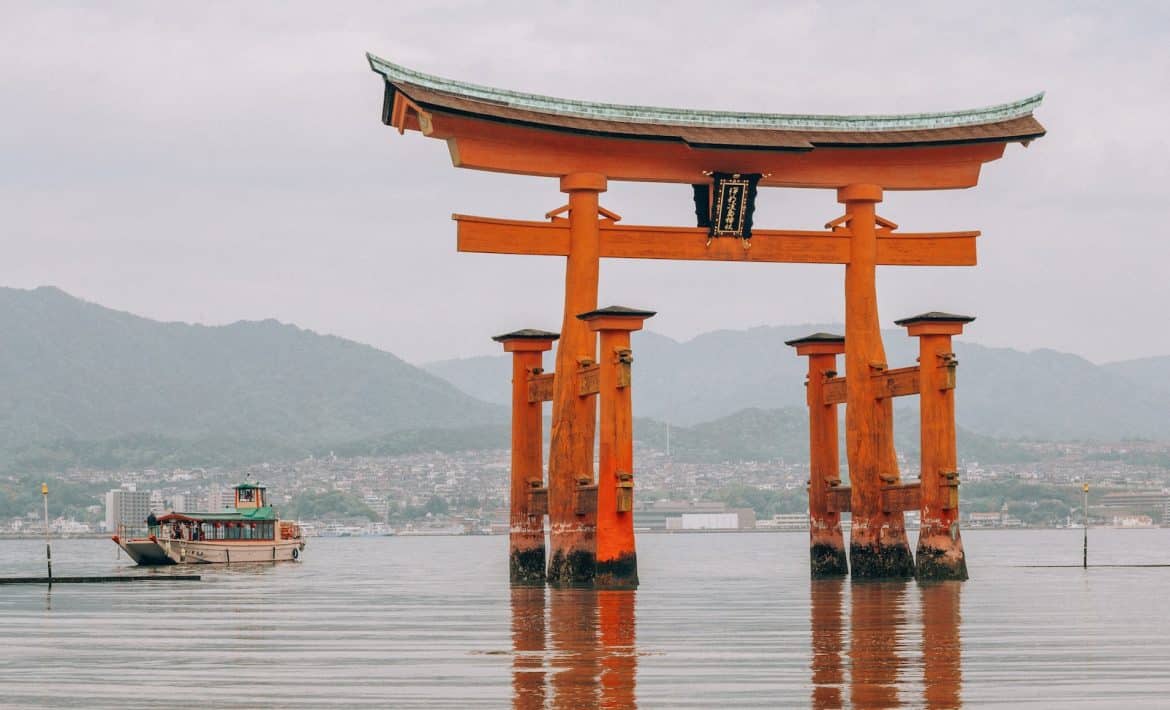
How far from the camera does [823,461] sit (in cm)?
4388

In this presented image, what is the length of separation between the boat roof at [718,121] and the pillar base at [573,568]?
28.6ft

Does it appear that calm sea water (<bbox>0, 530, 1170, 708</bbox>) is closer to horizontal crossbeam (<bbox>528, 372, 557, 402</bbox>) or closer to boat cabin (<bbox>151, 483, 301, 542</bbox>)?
horizontal crossbeam (<bbox>528, 372, 557, 402</bbox>)

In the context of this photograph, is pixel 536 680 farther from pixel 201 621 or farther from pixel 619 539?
pixel 619 539

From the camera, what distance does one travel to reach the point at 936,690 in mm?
18062

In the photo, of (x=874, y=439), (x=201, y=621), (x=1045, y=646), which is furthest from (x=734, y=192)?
(x=1045, y=646)

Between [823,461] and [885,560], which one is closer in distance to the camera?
[885,560]

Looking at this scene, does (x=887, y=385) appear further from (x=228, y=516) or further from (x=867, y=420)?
(x=228, y=516)

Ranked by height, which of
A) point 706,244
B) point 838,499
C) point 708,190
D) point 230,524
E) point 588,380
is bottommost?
point 230,524

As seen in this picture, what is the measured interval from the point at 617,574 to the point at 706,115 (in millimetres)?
10530

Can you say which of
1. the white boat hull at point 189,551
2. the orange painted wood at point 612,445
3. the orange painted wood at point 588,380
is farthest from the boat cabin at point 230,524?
the orange painted wood at point 612,445

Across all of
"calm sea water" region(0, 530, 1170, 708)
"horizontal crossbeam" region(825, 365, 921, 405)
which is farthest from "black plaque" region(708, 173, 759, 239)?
"calm sea water" region(0, 530, 1170, 708)

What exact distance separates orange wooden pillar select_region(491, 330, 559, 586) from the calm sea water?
207cm

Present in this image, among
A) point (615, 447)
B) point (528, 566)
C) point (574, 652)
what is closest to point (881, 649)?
point (574, 652)

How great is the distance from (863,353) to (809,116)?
5.40 meters
